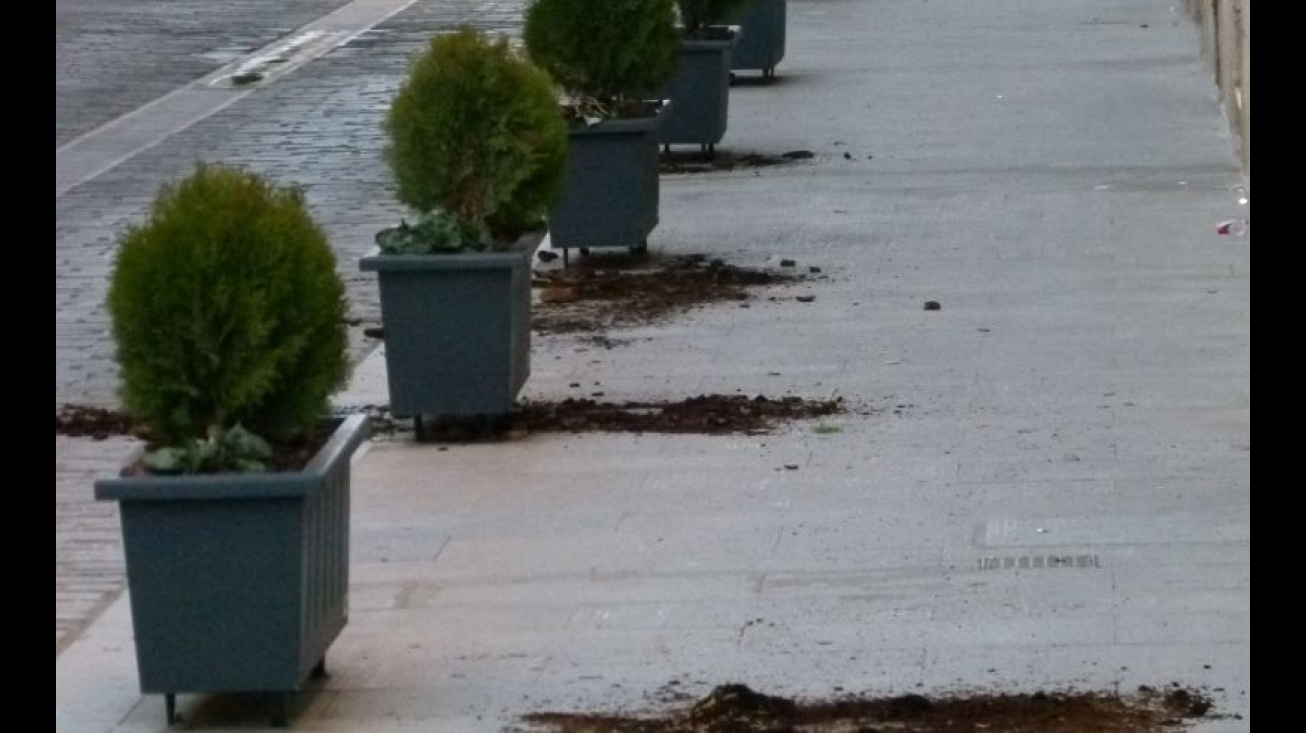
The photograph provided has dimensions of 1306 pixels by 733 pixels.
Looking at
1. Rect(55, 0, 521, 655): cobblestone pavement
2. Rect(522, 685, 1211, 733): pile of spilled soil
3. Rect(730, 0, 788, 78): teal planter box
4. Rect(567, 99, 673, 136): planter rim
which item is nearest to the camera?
Rect(522, 685, 1211, 733): pile of spilled soil

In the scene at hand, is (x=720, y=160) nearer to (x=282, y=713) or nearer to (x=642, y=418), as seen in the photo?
(x=642, y=418)

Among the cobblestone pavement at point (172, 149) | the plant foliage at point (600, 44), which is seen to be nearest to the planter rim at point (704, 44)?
the cobblestone pavement at point (172, 149)

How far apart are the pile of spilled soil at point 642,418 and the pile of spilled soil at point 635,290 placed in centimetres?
168

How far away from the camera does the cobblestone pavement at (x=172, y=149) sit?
908 cm

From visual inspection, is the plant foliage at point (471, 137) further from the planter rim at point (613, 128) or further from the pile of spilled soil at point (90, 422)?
the planter rim at point (613, 128)

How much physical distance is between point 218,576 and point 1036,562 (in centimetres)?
262

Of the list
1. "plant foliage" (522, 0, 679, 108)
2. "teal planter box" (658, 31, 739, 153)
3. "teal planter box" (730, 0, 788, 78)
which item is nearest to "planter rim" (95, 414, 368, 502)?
"plant foliage" (522, 0, 679, 108)

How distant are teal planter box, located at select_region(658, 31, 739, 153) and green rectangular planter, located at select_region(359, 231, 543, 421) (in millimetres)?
7150

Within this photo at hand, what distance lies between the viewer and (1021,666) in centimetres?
668

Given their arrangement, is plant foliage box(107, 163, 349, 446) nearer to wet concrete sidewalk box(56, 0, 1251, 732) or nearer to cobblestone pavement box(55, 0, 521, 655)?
wet concrete sidewalk box(56, 0, 1251, 732)

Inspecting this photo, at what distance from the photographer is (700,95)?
1688 centimetres

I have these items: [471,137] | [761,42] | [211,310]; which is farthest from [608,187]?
[761,42]

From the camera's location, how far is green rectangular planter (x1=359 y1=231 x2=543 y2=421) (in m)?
9.59
